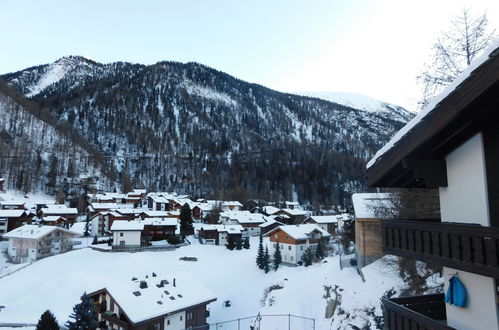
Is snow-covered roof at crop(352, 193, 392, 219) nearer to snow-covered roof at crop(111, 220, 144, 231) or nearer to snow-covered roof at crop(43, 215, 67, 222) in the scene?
snow-covered roof at crop(111, 220, 144, 231)

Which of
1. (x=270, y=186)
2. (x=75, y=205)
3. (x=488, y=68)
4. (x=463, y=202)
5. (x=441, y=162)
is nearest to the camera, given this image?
(x=488, y=68)

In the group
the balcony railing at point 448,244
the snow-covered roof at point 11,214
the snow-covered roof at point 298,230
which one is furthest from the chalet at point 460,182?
the snow-covered roof at point 11,214

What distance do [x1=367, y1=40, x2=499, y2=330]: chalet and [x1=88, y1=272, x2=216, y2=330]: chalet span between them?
19.8 metres

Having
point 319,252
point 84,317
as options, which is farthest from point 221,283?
point 84,317

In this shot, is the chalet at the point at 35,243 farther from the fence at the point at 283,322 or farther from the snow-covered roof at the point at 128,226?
the fence at the point at 283,322

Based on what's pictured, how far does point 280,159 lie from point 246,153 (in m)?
20.2

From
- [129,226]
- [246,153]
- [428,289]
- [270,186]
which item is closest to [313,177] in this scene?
[270,186]

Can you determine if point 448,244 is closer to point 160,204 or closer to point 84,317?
point 84,317

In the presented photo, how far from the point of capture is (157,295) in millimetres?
26484

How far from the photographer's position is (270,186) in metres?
140

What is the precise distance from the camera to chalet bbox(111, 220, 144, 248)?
170 ft

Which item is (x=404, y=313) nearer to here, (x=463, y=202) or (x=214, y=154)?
(x=463, y=202)

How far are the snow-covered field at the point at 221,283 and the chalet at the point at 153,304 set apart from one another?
3.33 m

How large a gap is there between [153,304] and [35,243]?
33488 millimetres
